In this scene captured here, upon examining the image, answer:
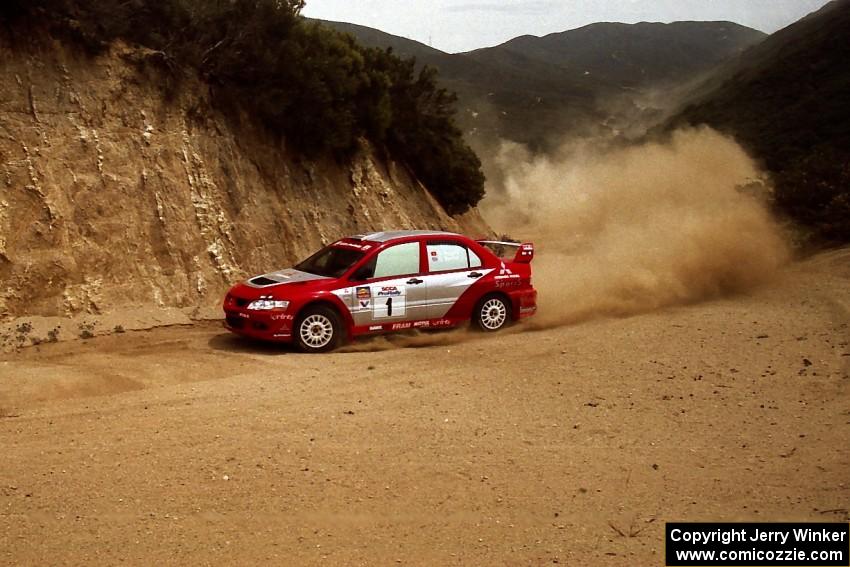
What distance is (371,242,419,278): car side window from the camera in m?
12.1

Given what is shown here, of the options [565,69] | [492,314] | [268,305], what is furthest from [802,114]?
[565,69]

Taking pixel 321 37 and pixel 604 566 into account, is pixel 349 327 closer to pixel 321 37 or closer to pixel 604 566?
pixel 604 566

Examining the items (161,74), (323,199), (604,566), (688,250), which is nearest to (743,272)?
(688,250)

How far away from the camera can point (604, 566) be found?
530cm

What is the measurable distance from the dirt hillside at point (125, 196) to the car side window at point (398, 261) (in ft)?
10.6

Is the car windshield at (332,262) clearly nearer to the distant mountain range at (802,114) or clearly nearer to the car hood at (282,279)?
the car hood at (282,279)

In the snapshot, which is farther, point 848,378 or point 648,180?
point 648,180

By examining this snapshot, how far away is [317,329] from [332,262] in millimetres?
1353

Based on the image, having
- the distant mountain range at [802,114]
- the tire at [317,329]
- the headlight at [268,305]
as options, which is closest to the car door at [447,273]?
the tire at [317,329]

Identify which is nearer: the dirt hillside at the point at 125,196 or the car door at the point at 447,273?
the dirt hillside at the point at 125,196

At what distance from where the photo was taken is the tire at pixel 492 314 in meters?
12.9

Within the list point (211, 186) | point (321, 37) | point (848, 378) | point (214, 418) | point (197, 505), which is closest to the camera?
point (197, 505)

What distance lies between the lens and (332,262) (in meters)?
12.5

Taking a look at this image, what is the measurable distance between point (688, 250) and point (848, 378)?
268 inches
